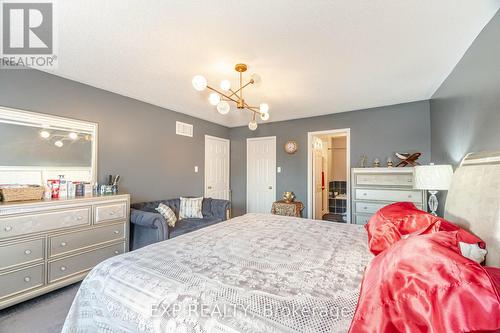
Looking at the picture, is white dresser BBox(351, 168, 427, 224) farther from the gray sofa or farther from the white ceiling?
the gray sofa

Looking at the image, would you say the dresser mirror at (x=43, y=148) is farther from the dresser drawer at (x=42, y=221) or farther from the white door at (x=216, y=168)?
the white door at (x=216, y=168)

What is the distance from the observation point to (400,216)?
4.82ft

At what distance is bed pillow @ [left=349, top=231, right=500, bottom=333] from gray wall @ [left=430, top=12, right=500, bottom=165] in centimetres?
153

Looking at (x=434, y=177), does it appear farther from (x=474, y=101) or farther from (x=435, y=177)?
(x=474, y=101)

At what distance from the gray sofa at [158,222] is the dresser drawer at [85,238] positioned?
212 millimetres

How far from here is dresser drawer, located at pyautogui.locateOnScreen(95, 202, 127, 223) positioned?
8.56 feet

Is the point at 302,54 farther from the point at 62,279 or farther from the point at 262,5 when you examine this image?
the point at 62,279

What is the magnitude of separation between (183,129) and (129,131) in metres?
1.10

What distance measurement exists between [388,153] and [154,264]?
13.0 ft

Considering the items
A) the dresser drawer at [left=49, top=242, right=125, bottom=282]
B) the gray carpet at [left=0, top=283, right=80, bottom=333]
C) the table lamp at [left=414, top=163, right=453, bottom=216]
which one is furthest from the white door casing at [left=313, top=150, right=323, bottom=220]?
the gray carpet at [left=0, top=283, right=80, bottom=333]

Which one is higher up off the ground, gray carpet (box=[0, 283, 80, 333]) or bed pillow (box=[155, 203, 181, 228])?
bed pillow (box=[155, 203, 181, 228])

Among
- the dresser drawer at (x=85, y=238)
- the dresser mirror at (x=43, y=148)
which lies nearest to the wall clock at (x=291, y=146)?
the dresser drawer at (x=85, y=238)

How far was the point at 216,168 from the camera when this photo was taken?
5125mm

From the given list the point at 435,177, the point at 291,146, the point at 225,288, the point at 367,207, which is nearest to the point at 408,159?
the point at 367,207
